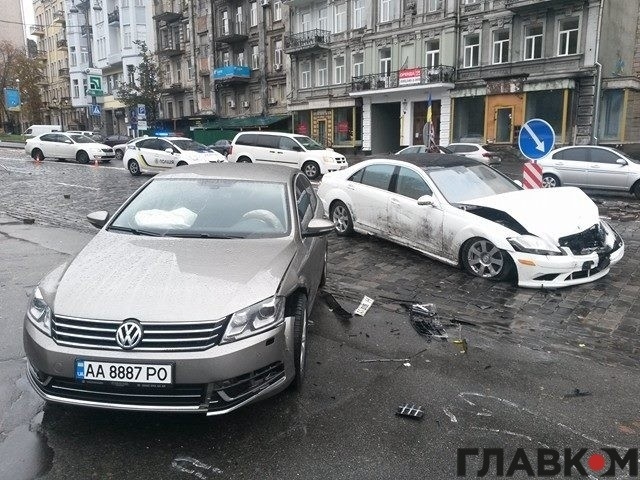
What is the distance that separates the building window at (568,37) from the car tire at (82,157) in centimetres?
2467

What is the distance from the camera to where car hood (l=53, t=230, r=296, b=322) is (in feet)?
10.4

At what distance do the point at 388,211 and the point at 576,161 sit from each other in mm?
9542

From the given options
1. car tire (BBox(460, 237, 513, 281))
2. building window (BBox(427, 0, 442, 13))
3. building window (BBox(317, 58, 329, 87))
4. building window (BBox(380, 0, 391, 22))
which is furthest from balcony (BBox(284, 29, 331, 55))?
car tire (BBox(460, 237, 513, 281))

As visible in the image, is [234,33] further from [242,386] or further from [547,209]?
[242,386]

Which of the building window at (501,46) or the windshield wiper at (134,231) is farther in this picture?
the building window at (501,46)

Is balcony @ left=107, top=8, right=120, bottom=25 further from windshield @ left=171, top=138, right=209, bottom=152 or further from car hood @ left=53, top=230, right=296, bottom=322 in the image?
car hood @ left=53, top=230, right=296, bottom=322

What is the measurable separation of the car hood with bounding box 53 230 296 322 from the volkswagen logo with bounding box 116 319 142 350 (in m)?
0.05

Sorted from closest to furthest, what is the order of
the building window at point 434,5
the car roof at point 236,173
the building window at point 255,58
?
the car roof at point 236,173 < the building window at point 434,5 < the building window at point 255,58

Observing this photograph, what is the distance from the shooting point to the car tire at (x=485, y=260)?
21.1 feet

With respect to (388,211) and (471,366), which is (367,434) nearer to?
(471,366)

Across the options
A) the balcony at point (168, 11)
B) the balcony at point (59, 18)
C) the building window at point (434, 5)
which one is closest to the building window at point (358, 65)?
the building window at point (434, 5)

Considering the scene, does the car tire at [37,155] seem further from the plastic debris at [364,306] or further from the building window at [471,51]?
the plastic debris at [364,306]

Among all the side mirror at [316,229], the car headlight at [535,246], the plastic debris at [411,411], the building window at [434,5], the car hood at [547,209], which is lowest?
the plastic debris at [411,411]

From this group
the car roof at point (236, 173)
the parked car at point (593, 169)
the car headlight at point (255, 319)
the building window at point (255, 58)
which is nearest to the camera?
the car headlight at point (255, 319)
